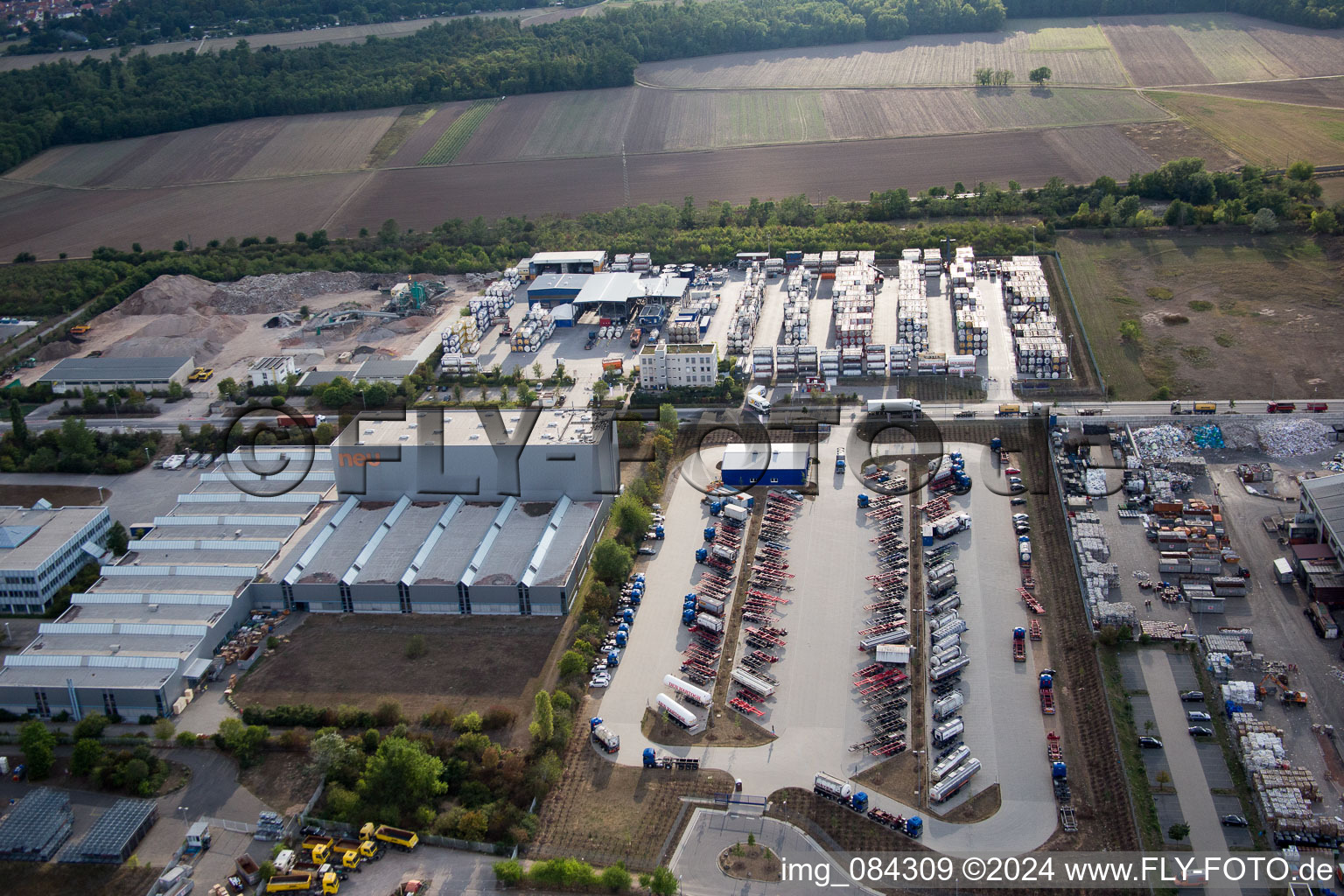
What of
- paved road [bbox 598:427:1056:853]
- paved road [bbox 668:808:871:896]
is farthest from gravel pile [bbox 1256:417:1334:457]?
paved road [bbox 668:808:871:896]

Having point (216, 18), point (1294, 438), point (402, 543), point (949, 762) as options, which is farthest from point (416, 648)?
point (216, 18)

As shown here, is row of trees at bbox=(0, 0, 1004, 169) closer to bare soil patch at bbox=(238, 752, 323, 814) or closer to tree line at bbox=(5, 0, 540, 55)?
tree line at bbox=(5, 0, 540, 55)

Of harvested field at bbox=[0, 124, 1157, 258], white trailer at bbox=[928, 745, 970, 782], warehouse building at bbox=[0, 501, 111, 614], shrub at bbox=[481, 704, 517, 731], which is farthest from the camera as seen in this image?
harvested field at bbox=[0, 124, 1157, 258]

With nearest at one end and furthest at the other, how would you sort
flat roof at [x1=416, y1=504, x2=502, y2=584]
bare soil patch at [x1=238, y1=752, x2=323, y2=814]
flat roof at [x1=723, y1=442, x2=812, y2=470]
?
bare soil patch at [x1=238, y1=752, x2=323, y2=814]
flat roof at [x1=416, y1=504, x2=502, y2=584]
flat roof at [x1=723, y1=442, x2=812, y2=470]

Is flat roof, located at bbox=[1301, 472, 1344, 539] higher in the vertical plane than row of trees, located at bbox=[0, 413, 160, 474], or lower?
higher

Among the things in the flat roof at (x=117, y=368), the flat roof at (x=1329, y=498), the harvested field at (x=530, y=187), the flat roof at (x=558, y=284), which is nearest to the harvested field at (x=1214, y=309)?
the flat roof at (x=1329, y=498)

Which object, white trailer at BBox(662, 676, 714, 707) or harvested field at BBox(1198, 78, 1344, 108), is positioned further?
harvested field at BBox(1198, 78, 1344, 108)

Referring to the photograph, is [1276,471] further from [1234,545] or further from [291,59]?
[291,59]
